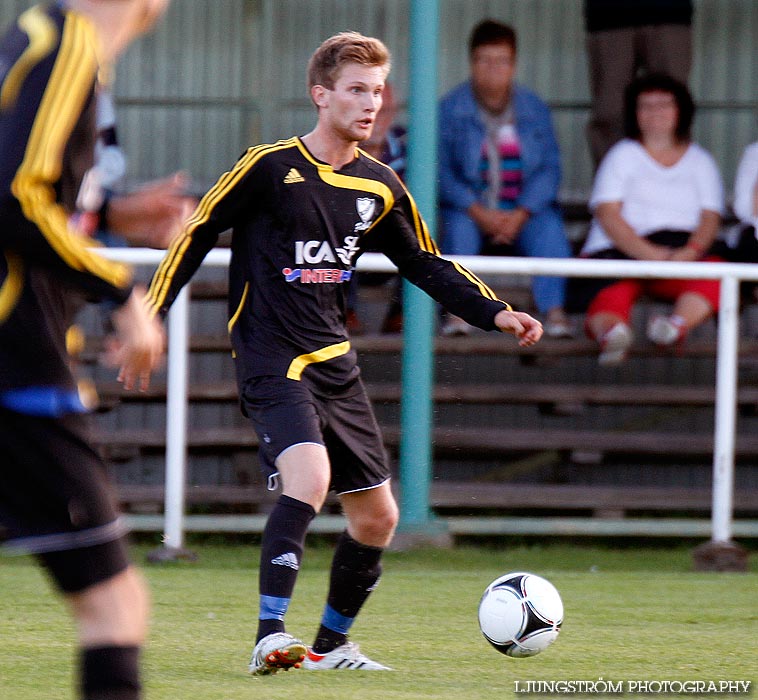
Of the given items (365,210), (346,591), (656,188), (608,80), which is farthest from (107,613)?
(608,80)

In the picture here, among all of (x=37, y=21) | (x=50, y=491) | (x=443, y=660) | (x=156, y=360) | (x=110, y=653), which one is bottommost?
(x=443, y=660)

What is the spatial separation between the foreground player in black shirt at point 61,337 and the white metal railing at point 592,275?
4.10m

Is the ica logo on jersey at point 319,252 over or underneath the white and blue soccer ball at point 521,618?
over

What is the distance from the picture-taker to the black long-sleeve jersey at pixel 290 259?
443 centimetres

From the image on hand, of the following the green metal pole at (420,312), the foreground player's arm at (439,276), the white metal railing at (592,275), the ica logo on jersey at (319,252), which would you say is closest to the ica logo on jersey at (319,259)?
the ica logo on jersey at (319,252)

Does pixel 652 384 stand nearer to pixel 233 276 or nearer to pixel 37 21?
pixel 233 276

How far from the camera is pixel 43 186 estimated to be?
8.23ft

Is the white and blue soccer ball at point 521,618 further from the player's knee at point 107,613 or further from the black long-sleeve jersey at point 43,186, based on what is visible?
the black long-sleeve jersey at point 43,186

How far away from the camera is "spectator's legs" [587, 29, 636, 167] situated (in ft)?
27.8

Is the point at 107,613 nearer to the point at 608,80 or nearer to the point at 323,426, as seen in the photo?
the point at 323,426

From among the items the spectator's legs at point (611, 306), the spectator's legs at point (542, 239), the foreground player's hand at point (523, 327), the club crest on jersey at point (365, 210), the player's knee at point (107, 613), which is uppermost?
the club crest on jersey at point (365, 210)

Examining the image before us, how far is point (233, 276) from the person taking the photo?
15.0 feet

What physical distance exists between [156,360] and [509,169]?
5750 millimetres

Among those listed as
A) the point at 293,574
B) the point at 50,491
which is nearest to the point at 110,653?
the point at 50,491
